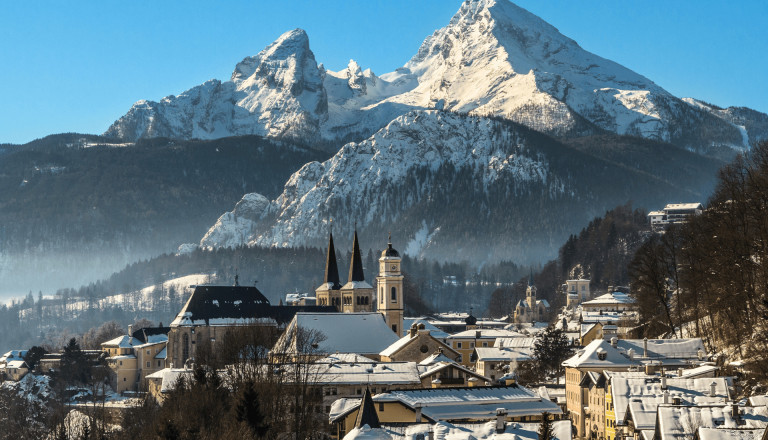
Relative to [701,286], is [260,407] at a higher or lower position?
lower

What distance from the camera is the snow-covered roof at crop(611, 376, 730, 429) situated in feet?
234

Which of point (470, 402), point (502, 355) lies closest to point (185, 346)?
point (502, 355)

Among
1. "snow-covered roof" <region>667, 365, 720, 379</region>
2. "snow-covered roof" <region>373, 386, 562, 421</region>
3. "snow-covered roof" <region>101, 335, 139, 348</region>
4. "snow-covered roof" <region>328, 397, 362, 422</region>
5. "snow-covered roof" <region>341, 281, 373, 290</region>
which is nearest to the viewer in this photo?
"snow-covered roof" <region>667, 365, 720, 379</region>

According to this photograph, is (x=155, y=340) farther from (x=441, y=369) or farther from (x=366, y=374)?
(x=366, y=374)

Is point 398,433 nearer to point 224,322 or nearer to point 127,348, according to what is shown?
point 224,322

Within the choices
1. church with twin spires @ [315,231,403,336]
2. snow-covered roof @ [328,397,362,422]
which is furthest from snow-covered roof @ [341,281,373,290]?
snow-covered roof @ [328,397,362,422]

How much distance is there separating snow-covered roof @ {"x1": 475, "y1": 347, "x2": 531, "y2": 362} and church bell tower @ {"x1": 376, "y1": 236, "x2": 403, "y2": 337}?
2053cm

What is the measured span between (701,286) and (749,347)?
14297 mm

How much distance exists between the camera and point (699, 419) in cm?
5928

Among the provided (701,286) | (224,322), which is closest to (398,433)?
(701,286)

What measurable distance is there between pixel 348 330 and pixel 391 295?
23489mm

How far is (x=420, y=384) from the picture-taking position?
98.9 m

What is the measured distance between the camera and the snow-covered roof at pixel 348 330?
423 feet

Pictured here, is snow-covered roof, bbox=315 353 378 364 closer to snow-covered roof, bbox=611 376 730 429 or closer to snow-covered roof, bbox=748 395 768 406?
snow-covered roof, bbox=611 376 730 429
